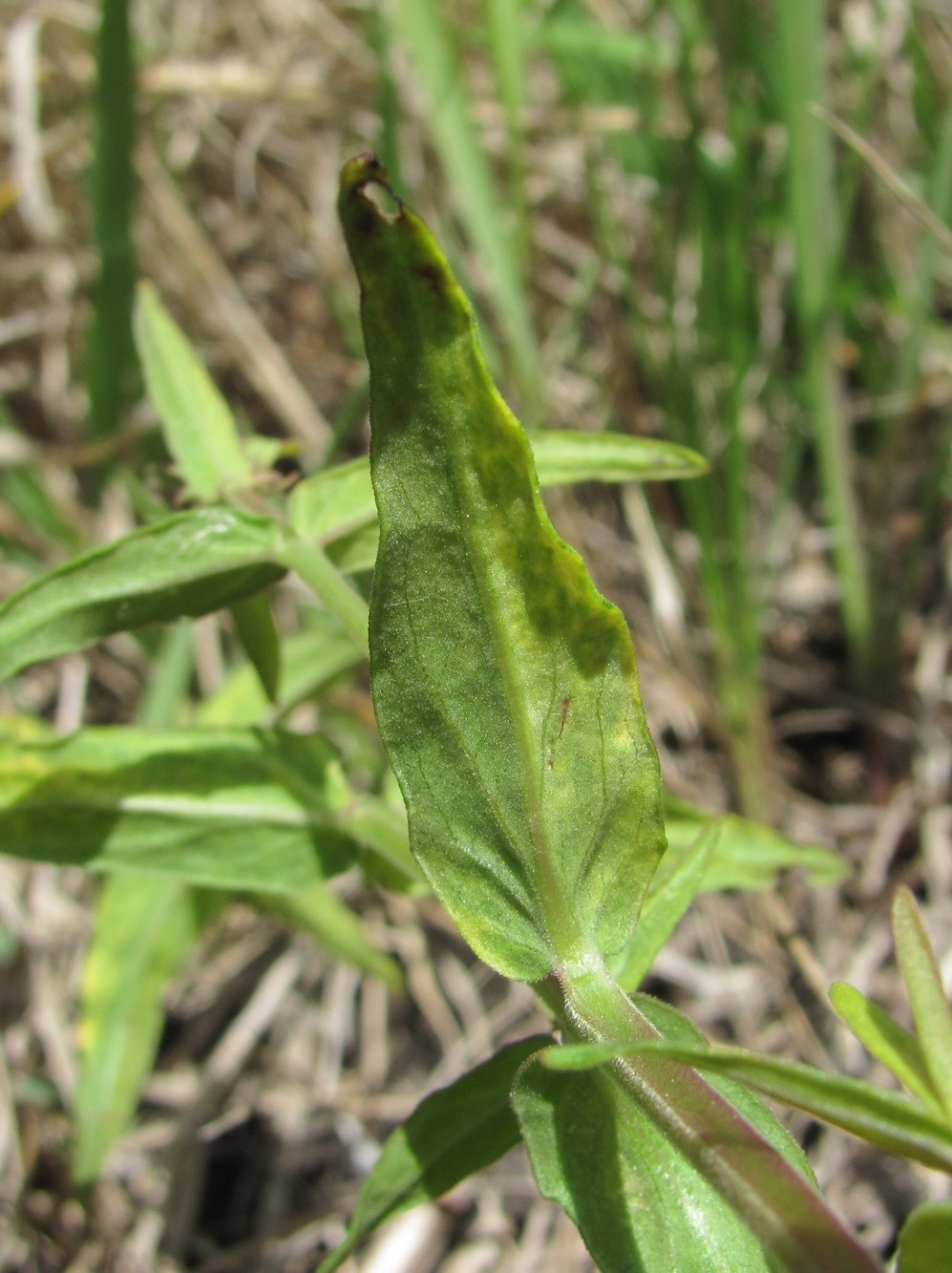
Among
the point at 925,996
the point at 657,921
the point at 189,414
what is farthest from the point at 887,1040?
the point at 189,414

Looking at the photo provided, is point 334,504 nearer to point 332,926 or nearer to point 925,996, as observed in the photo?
point 925,996

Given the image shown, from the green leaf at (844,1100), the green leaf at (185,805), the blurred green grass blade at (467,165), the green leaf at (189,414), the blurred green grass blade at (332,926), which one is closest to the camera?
the green leaf at (844,1100)

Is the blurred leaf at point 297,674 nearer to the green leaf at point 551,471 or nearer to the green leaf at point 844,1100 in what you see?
the green leaf at point 551,471

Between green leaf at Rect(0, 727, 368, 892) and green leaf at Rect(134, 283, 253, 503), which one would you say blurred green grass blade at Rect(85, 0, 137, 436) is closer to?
green leaf at Rect(134, 283, 253, 503)

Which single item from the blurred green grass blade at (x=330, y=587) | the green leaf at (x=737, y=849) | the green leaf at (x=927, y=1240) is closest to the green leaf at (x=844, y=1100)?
the green leaf at (x=927, y=1240)

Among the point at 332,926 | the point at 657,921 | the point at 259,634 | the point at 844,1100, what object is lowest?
the point at 332,926

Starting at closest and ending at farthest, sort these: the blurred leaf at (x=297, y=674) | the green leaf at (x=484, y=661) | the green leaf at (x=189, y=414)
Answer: the green leaf at (x=484, y=661), the green leaf at (x=189, y=414), the blurred leaf at (x=297, y=674)

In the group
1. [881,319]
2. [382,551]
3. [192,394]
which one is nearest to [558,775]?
[382,551]
